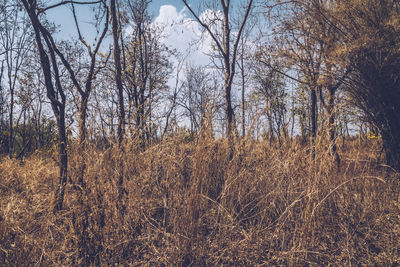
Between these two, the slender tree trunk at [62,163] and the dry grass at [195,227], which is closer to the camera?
the dry grass at [195,227]

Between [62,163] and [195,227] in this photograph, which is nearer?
[195,227]

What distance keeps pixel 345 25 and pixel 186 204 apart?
Result: 399cm

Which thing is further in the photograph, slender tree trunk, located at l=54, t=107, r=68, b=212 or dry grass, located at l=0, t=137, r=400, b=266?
slender tree trunk, located at l=54, t=107, r=68, b=212

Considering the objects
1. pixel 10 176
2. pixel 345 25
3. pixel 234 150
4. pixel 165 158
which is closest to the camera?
pixel 165 158

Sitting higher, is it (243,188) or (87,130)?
(87,130)

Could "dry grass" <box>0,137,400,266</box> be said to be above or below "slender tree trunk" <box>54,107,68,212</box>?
below

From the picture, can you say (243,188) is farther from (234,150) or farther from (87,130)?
(87,130)

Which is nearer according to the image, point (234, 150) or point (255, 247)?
point (255, 247)

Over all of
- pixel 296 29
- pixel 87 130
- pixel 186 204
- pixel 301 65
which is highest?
pixel 296 29

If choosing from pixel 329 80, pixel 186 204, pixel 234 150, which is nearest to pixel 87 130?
pixel 186 204

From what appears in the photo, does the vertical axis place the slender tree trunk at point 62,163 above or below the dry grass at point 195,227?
above

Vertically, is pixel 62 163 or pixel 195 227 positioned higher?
pixel 62 163

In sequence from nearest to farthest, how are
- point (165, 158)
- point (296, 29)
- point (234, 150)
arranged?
point (165, 158), point (234, 150), point (296, 29)

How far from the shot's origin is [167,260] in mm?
1724
